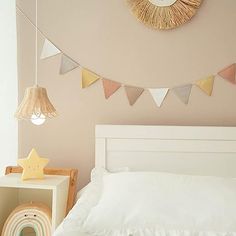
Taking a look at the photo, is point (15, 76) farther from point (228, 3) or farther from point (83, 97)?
point (228, 3)

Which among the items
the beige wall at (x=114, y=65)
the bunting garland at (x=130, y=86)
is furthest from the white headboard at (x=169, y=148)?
the bunting garland at (x=130, y=86)

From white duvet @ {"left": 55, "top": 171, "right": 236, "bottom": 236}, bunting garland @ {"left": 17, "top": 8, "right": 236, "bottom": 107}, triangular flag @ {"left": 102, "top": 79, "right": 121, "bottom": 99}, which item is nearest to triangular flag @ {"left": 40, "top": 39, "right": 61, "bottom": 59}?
bunting garland @ {"left": 17, "top": 8, "right": 236, "bottom": 107}

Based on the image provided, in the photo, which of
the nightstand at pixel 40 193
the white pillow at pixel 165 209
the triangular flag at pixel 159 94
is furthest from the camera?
the triangular flag at pixel 159 94

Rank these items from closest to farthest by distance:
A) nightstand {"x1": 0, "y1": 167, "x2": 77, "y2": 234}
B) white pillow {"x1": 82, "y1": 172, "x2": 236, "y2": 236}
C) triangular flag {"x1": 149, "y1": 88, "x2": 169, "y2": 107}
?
white pillow {"x1": 82, "y1": 172, "x2": 236, "y2": 236} → nightstand {"x1": 0, "y1": 167, "x2": 77, "y2": 234} → triangular flag {"x1": 149, "y1": 88, "x2": 169, "y2": 107}

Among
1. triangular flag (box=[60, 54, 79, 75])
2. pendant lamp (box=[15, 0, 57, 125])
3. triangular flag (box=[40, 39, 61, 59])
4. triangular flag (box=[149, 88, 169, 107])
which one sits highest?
triangular flag (box=[40, 39, 61, 59])

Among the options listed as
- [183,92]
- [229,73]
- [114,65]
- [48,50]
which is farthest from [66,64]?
[229,73]

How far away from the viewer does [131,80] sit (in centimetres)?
215

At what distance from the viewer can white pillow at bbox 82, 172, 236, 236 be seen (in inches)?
52.2

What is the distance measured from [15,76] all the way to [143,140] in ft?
3.09

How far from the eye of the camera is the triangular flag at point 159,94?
2.12 metres

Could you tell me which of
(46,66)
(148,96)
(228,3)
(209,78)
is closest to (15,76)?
(46,66)

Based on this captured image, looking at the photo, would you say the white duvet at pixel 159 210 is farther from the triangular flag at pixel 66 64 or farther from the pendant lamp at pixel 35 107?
the triangular flag at pixel 66 64

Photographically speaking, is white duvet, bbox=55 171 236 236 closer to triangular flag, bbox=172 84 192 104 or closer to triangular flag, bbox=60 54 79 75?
triangular flag, bbox=172 84 192 104

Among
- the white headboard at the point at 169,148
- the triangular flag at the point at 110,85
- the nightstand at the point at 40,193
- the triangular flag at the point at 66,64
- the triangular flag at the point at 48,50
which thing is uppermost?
the triangular flag at the point at 48,50
